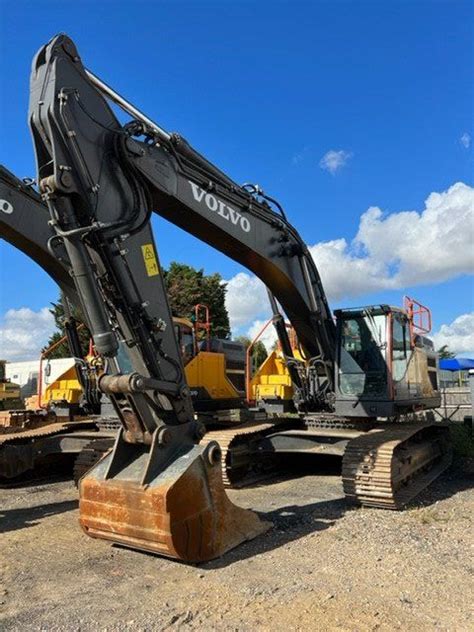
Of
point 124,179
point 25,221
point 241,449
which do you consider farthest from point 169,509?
point 25,221

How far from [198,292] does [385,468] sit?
30.9 metres

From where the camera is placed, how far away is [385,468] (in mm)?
7133

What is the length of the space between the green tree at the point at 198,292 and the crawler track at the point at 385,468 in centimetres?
2777

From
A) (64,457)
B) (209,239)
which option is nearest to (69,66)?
(209,239)

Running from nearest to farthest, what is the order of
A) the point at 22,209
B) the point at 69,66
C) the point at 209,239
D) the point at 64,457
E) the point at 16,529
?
1. the point at 69,66
2. the point at 16,529
3. the point at 209,239
4. the point at 22,209
5. the point at 64,457

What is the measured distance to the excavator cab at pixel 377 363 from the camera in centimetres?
863

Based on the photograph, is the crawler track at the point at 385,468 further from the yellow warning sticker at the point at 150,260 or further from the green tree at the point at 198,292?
the green tree at the point at 198,292

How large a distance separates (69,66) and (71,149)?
2.93ft

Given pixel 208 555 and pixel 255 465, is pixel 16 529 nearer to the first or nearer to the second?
pixel 208 555

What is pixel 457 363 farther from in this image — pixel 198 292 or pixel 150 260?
pixel 198 292

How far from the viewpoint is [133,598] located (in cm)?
441

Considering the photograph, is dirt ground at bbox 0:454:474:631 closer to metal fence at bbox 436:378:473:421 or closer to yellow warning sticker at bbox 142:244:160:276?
yellow warning sticker at bbox 142:244:160:276

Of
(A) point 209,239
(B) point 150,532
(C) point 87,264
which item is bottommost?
(B) point 150,532

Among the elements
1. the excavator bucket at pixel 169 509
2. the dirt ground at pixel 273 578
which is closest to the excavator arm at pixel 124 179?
the excavator bucket at pixel 169 509
